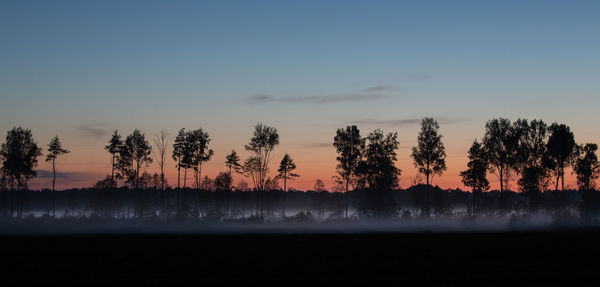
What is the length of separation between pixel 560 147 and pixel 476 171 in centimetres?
1412

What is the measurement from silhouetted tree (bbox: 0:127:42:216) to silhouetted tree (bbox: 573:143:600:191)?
9713cm

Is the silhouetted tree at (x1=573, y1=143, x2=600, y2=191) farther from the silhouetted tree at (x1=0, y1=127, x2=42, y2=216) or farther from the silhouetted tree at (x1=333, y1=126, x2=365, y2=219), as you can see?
the silhouetted tree at (x1=0, y1=127, x2=42, y2=216)

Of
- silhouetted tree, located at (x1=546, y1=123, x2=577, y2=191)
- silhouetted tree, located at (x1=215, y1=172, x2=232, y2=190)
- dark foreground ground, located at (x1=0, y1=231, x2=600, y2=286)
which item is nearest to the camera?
→ dark foreground ground, located at (x1=0, y1=231, x2=600, y2=286)

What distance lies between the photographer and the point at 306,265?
27203 mm

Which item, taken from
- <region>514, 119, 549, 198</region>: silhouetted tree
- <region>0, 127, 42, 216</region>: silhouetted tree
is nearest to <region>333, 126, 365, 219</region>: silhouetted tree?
<region>514, 119, 549, 198</region>: silhouetted tree

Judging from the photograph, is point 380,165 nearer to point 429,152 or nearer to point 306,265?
point 429,152

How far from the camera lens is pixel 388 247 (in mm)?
38188

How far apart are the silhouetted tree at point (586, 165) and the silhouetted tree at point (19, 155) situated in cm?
9713

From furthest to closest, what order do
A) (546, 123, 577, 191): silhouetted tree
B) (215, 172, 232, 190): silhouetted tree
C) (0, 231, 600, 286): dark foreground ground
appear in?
(215, 172, 232, 190): silhouetted tree → (546, 123, 577, 191): silhouetted tree → (0, 231, 600, 286): dark foreground ground

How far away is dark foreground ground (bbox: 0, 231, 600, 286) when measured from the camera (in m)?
22.4

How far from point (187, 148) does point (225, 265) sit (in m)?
Answer: 71.8

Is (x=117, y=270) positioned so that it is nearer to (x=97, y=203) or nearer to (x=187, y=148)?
(x=187, y=148)

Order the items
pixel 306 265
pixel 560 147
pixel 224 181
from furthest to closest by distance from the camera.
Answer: pixel 224 181, pixel 560 147, pixel 306 265

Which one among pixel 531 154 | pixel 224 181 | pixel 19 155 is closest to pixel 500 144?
pixel 531 154
